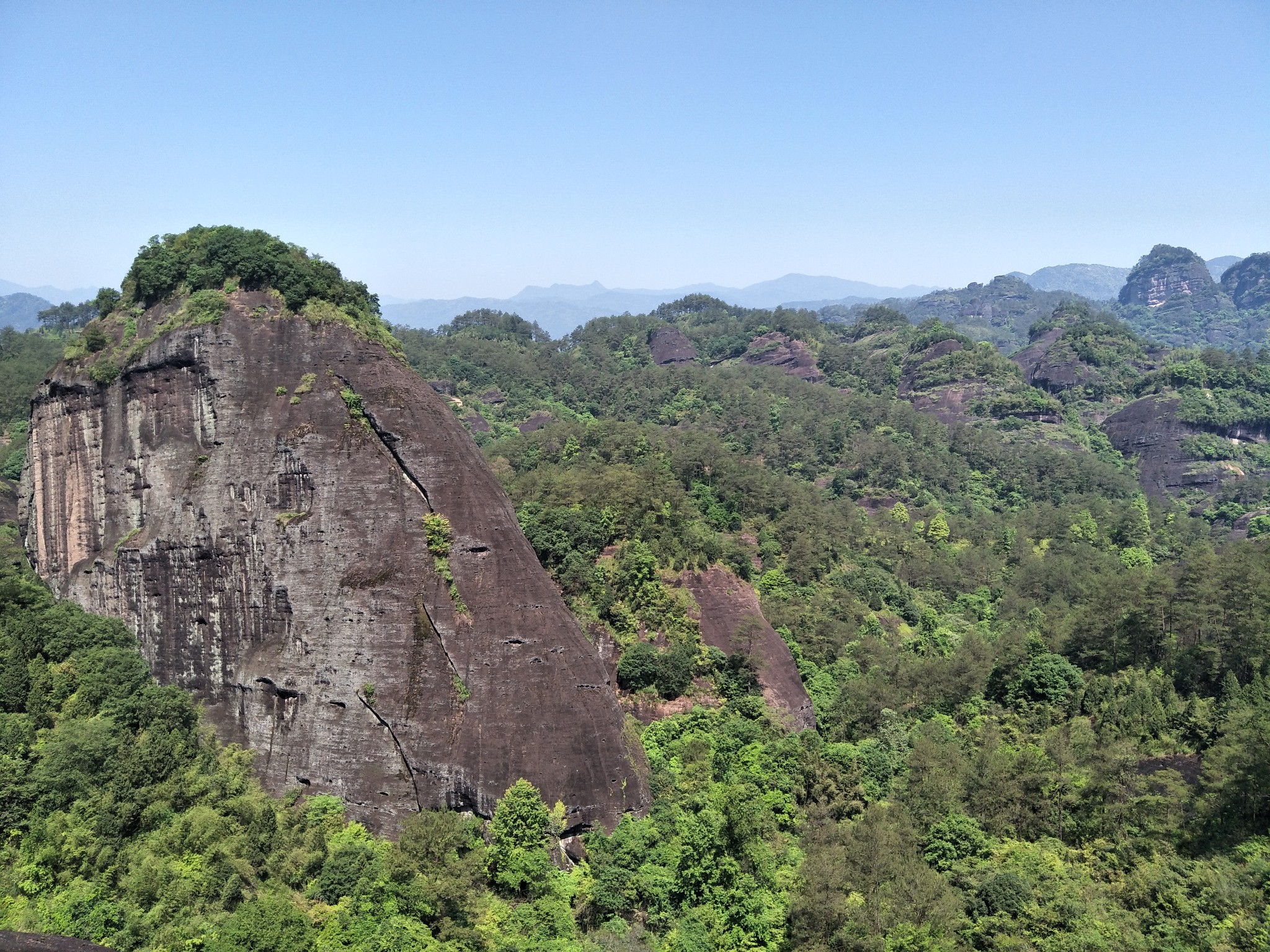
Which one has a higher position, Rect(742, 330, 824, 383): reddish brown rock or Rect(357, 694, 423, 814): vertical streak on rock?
Rect(742, 330, 824, 383): reddish brown rock

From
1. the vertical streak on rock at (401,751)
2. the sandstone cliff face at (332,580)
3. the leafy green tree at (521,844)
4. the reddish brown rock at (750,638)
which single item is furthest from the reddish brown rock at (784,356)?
the leafy green tree at (521,844)

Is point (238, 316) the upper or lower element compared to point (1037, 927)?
upper

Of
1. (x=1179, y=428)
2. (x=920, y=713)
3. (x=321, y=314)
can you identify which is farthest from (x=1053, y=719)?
(x=1179, y=428)

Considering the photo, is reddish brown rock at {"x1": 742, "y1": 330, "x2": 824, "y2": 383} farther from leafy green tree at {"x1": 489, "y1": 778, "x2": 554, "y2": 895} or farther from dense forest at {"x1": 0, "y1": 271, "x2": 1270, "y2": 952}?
leafy green tree at {"x1": 489, "y1": 778, "x2": 554, "y2": 895}

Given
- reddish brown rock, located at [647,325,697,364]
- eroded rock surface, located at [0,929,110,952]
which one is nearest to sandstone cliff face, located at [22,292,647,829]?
eroded rock surface, located at [0,929,110,952]

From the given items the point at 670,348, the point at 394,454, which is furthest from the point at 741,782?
the point at 670,348

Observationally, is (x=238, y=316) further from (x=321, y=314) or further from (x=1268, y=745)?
(x=1268, y=745)

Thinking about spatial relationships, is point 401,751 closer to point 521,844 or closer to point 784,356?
point 521,844
